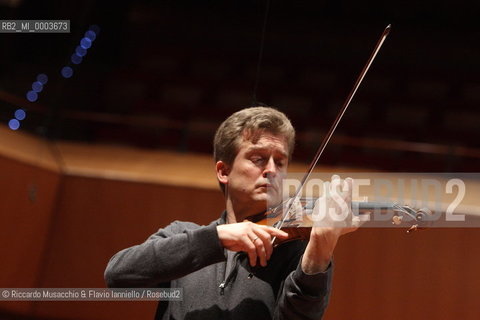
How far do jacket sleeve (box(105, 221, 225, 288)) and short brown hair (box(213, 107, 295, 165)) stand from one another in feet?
0.78

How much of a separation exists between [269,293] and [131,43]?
465 centimetres

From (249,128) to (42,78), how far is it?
3.39 meters

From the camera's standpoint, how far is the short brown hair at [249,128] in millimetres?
1373

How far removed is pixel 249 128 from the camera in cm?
138

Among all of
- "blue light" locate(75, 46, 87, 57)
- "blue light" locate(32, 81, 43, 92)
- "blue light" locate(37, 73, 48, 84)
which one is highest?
"blue light" locate(75, 46, 87, 57)

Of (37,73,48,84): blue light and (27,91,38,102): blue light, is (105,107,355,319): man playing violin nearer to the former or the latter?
(27,91,38,102): blue light

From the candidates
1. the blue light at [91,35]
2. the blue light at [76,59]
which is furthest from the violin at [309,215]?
the blue light at [91,35]

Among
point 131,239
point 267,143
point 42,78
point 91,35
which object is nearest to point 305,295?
point 267,143

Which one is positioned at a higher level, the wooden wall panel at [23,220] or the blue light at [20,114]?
the blue light at [20,114]

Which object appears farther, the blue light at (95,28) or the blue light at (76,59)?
the blue light at (95,28)

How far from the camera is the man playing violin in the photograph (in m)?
1.17

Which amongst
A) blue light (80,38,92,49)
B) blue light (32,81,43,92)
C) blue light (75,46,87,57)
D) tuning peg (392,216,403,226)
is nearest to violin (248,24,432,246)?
tuning peg (392,216,403,226)

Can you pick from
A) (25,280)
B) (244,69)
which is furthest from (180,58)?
(25,280)

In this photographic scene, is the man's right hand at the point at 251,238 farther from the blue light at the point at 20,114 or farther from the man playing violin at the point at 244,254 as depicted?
the blue light at the point at 20,114
